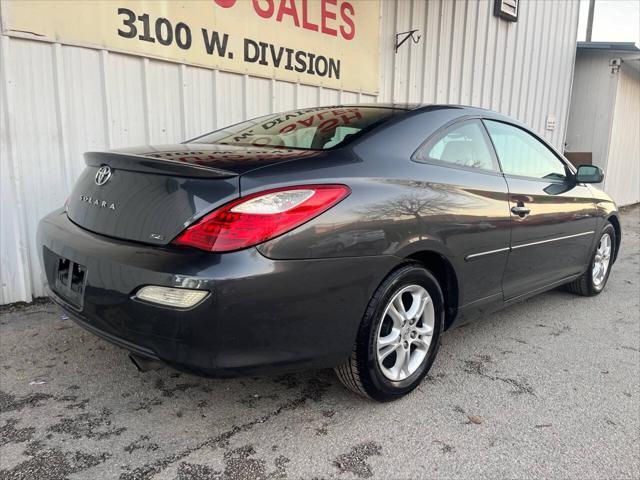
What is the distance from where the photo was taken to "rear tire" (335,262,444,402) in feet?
7.71

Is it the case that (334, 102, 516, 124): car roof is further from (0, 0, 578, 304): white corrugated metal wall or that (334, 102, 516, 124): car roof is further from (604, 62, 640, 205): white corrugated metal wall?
(604, 62, 640, 205): white corrugated metal wall

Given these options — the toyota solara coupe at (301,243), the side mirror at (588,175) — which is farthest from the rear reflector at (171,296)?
the side mirror at (588,175)

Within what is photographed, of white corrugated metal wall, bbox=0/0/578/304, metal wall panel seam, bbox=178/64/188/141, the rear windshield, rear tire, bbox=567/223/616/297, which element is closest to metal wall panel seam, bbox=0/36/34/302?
white corrugated metal wall, bbox=0/0/578/304

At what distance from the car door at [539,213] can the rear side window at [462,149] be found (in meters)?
0.14

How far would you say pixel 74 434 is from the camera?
88.3 inches

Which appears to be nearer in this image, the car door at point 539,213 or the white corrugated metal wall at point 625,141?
the car door at point 539,213

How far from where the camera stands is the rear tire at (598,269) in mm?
4473

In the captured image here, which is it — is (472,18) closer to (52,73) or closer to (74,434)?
(52,73)

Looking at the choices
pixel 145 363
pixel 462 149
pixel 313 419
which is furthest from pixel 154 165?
pixel 462 149

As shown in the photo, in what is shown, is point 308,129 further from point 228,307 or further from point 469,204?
point 228,307

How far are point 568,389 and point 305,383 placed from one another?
1.44 m

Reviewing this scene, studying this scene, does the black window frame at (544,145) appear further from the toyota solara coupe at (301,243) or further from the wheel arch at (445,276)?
the wheel arch at (445,276)

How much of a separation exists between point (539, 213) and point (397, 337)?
152 cm

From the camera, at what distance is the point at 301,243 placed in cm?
200
